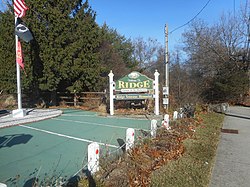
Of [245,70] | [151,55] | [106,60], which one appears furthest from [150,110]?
[151,55]

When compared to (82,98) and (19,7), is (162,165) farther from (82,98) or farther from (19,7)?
(82,98)

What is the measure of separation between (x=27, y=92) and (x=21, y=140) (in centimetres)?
1290

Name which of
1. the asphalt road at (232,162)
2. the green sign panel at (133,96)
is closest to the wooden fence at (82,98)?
the green sign panel at (133,96)

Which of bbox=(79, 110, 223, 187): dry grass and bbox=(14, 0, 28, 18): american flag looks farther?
bbox=(14, 0, 28, 18): american flag

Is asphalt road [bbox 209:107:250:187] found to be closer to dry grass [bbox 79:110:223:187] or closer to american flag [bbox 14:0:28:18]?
dry grass [bbox 79:110:223:187]

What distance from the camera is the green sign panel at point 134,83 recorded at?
1371 centimetres

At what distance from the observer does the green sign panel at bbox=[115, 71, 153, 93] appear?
13.7 meters

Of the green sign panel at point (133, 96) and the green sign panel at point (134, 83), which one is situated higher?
the green sign panel at point (134, 83)

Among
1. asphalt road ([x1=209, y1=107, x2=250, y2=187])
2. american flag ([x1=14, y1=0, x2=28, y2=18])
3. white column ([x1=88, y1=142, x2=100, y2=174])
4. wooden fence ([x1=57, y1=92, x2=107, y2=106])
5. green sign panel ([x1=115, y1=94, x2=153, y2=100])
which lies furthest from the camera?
wooden fence ([x1=57, y1=92, x2=107, y2=106])

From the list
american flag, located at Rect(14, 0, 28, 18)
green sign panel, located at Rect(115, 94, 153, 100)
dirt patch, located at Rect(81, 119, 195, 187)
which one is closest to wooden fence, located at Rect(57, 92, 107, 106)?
green sign panel, located at Rect(115, 94, 153, 100)

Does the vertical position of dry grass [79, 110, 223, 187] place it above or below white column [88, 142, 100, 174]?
below

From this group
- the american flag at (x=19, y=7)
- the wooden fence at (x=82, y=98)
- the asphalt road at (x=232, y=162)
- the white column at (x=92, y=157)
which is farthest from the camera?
the wooden fence at (x=82, y=98)

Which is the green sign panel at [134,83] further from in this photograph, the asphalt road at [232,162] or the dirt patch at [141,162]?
the dirt patch at [141,162]

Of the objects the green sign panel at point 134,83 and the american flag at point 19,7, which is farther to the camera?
the green sign panel at point 134,83
